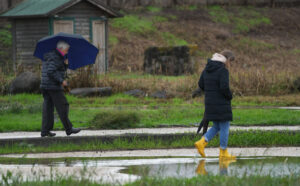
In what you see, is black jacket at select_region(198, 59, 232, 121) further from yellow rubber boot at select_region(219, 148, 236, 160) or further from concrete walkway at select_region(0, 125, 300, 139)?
concrete walkway at select_region(0, 125, 300, 139)

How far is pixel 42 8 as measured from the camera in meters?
27.0

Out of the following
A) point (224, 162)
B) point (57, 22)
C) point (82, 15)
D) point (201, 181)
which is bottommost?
point (224, 162)

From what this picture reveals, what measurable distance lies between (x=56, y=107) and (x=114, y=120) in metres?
1.96

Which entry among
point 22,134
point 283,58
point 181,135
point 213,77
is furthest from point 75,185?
point 283,58

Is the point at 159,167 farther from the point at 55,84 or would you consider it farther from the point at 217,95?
the point at 55,84

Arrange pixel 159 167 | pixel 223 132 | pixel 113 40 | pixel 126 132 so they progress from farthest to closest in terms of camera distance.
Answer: pixel 113 40 < pixel 126 132 < pixel 223 132 < pixel 159 167

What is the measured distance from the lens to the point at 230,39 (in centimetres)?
3841

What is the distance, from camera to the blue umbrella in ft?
37.3

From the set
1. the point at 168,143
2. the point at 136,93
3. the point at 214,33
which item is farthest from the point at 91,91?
the point at 214,33

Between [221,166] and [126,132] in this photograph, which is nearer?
[221,166]

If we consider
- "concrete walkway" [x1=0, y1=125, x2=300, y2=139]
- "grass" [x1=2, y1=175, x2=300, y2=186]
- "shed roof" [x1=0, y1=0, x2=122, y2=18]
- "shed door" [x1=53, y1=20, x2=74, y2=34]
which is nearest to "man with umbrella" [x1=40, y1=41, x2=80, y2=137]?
"concrete walkway" [x1=0, y1=125, x2=300, y2=139]

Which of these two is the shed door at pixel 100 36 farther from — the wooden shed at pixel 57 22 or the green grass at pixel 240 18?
the green grass at pixel 240 18

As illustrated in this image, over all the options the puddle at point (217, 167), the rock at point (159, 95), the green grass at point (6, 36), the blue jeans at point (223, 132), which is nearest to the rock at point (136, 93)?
the rock at point (159, 95)

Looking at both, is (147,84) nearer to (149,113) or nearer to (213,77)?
(149,113)
